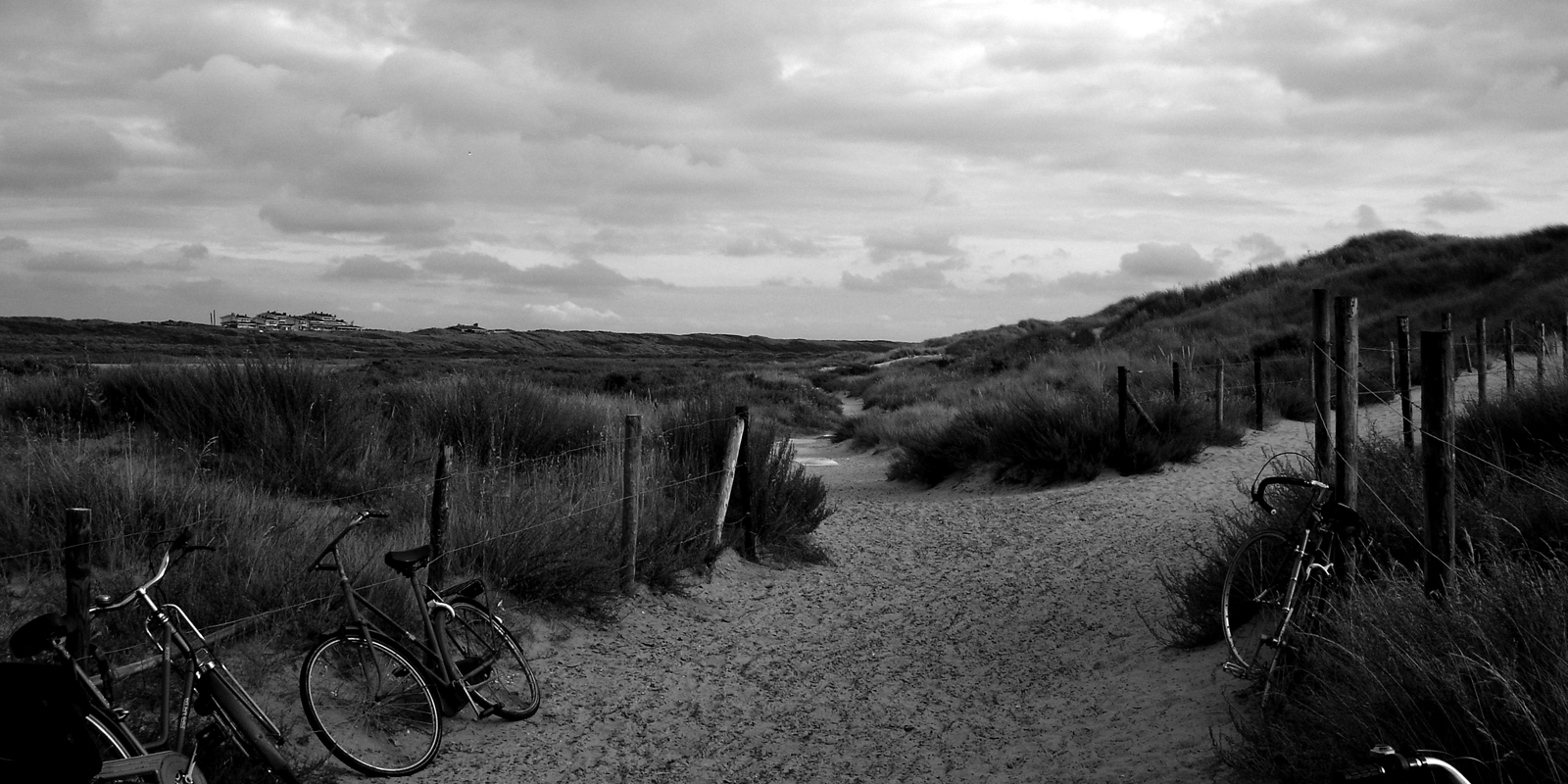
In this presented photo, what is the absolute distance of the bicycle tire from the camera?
4.32 m

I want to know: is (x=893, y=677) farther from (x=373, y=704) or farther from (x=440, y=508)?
(x=373, y=704)

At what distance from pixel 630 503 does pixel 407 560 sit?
2.73 meters

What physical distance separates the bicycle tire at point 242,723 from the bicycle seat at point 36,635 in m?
0.64

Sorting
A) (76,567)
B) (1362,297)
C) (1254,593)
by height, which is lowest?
(1254,593)

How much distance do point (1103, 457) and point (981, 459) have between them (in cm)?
176

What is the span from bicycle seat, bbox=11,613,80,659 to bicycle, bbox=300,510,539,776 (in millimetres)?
1350

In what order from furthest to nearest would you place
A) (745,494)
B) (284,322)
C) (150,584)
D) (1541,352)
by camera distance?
(284,322) → (1541,352) → (745,494) → (150,584)

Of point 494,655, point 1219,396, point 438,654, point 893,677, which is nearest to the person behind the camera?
point 438,654

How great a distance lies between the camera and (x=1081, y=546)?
33.0ft

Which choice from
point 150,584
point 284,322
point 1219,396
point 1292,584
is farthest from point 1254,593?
point 284,322

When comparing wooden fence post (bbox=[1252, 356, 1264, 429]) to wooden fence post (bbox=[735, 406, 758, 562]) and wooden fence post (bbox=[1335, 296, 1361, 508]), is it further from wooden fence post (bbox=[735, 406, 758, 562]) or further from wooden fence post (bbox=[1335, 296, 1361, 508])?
wooden fence post (bbox=[1335, 296, 1361, 508])

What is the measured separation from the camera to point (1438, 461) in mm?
4391

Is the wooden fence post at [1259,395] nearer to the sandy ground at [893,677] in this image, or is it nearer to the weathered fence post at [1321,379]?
the sandy ground at [893,677]

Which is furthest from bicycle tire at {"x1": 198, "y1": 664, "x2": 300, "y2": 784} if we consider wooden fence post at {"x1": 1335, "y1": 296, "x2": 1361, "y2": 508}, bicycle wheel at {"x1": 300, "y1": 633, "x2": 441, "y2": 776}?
wooden fence post at {"x1": 1335, "y1": 296, "x2": 1361, "y2": 508}
